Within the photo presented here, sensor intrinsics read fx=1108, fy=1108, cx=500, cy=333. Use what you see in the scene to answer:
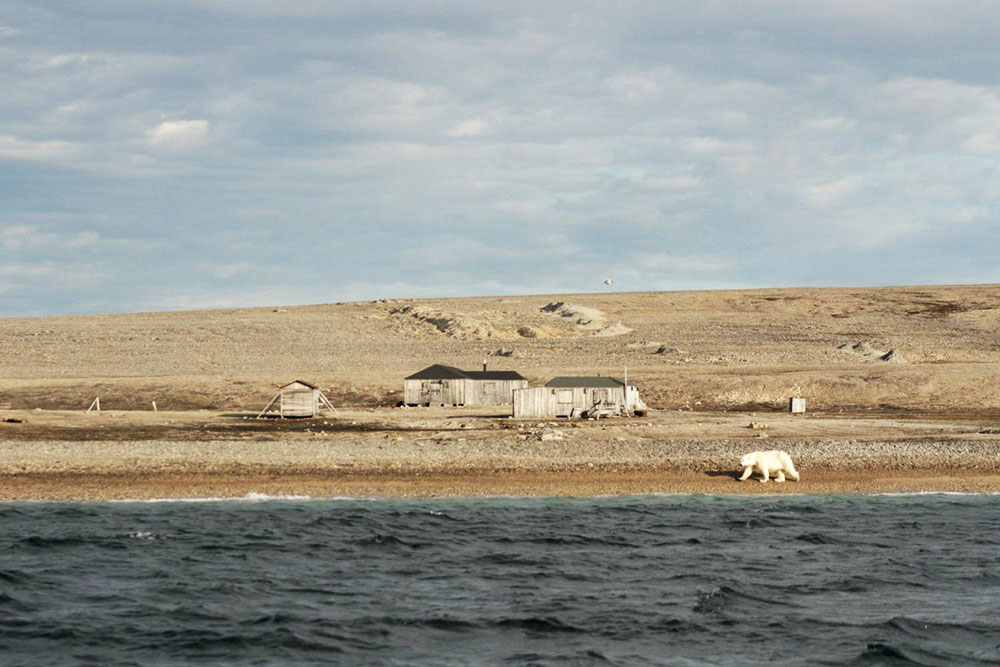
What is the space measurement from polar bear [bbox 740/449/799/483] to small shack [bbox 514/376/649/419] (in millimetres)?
20178

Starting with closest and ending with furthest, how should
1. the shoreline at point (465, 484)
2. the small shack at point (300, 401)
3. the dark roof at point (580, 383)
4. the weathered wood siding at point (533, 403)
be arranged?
the shoreline at point (465, 484)
the small shack at point (300, 401)
the weathered wood siding at point (533, 403)
the dark roof at point (580, 383)

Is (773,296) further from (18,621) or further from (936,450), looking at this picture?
(18,621)

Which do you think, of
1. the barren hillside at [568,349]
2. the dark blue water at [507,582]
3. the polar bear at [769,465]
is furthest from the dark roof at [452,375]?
the dark blue water at [507,582]

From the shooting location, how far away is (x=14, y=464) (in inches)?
1410

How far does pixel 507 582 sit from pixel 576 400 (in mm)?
32660

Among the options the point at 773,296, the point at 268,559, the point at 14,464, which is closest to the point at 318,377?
the point at 14,464

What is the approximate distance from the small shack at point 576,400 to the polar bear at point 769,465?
20.2 meters

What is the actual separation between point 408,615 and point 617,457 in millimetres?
18139

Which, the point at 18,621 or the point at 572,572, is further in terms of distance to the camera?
the point at 572,572

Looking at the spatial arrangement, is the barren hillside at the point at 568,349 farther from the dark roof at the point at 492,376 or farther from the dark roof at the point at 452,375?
the dark roof at the point at 492,376

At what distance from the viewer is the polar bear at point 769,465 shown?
115 ft

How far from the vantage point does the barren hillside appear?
63.4 m

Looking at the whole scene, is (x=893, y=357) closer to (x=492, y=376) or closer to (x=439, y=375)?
(x=492, y=376)

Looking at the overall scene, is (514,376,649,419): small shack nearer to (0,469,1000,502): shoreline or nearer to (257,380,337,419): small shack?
(257,380,337,419): small shack
